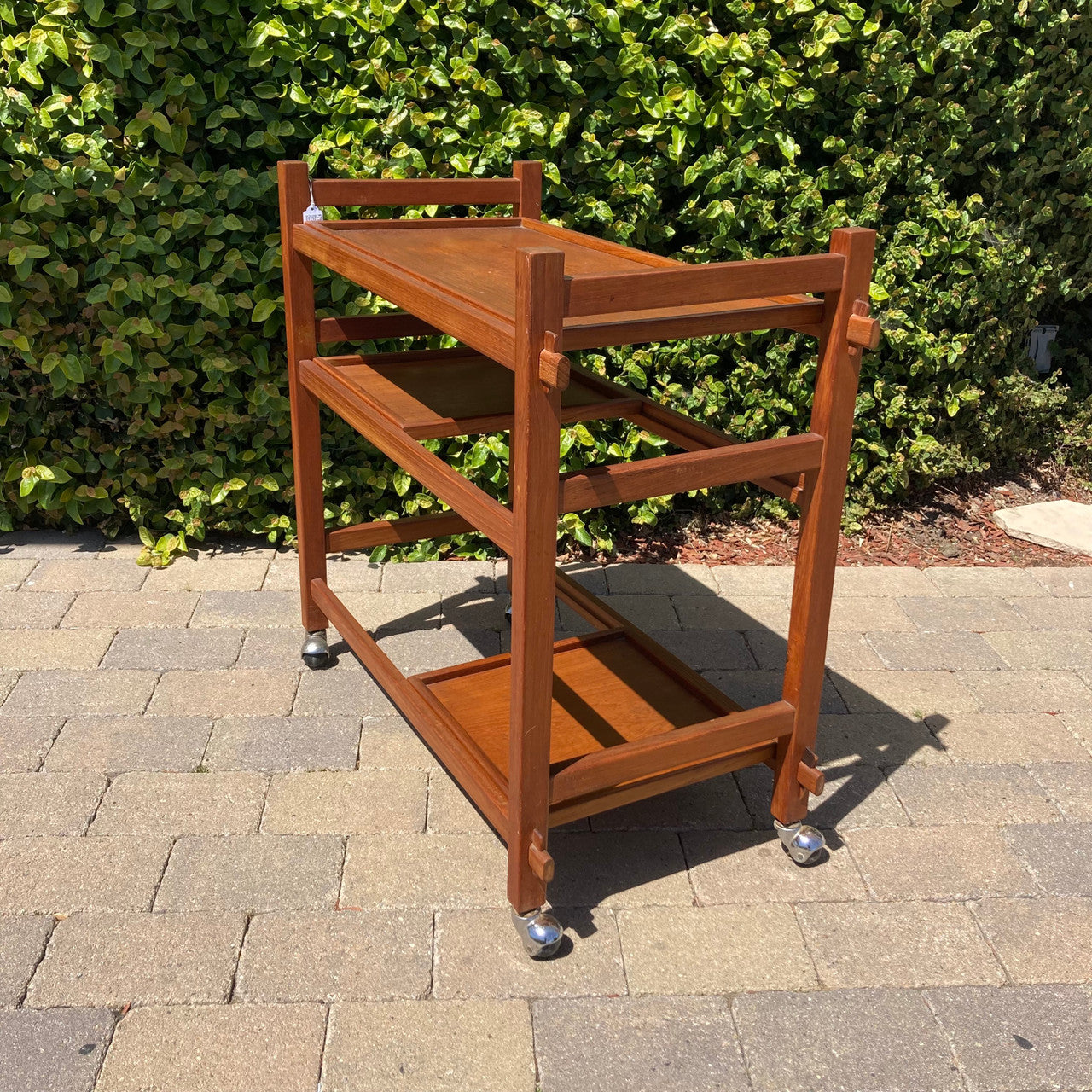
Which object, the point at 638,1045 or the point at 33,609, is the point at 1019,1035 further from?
the point at 33,609

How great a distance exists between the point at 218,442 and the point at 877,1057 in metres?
2.84

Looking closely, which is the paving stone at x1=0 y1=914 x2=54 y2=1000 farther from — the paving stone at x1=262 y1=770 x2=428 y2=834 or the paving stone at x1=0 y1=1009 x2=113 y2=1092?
the paving stone at x1=262 y1=770 x2=428 y2=834

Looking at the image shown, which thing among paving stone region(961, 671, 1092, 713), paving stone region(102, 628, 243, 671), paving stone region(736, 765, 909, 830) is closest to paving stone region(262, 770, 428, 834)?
paving stone region(102, 628, 243, 671)

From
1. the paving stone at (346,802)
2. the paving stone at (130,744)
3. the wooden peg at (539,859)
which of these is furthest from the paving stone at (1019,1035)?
the paving stone at (130,744)

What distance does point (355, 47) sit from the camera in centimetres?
352

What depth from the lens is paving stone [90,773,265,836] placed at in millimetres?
2586

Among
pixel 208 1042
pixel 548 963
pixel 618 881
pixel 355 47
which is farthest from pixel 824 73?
pixel 208 1042

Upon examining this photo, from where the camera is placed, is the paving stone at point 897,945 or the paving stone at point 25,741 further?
the paving stone at point 25,741

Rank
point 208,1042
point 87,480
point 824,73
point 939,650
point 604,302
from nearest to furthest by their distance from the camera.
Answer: point 604,302 → point 208,1042 → point 939,650 → point 824,73 → point 87,480

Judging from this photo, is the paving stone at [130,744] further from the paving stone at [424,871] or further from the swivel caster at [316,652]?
the paving stone at [424,871]

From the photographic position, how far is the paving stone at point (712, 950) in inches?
85.9

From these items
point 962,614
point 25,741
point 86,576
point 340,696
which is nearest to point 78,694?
point 25,741

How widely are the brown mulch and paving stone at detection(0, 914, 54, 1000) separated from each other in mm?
2284

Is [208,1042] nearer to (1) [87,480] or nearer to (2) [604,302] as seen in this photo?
(2) [604,302]
